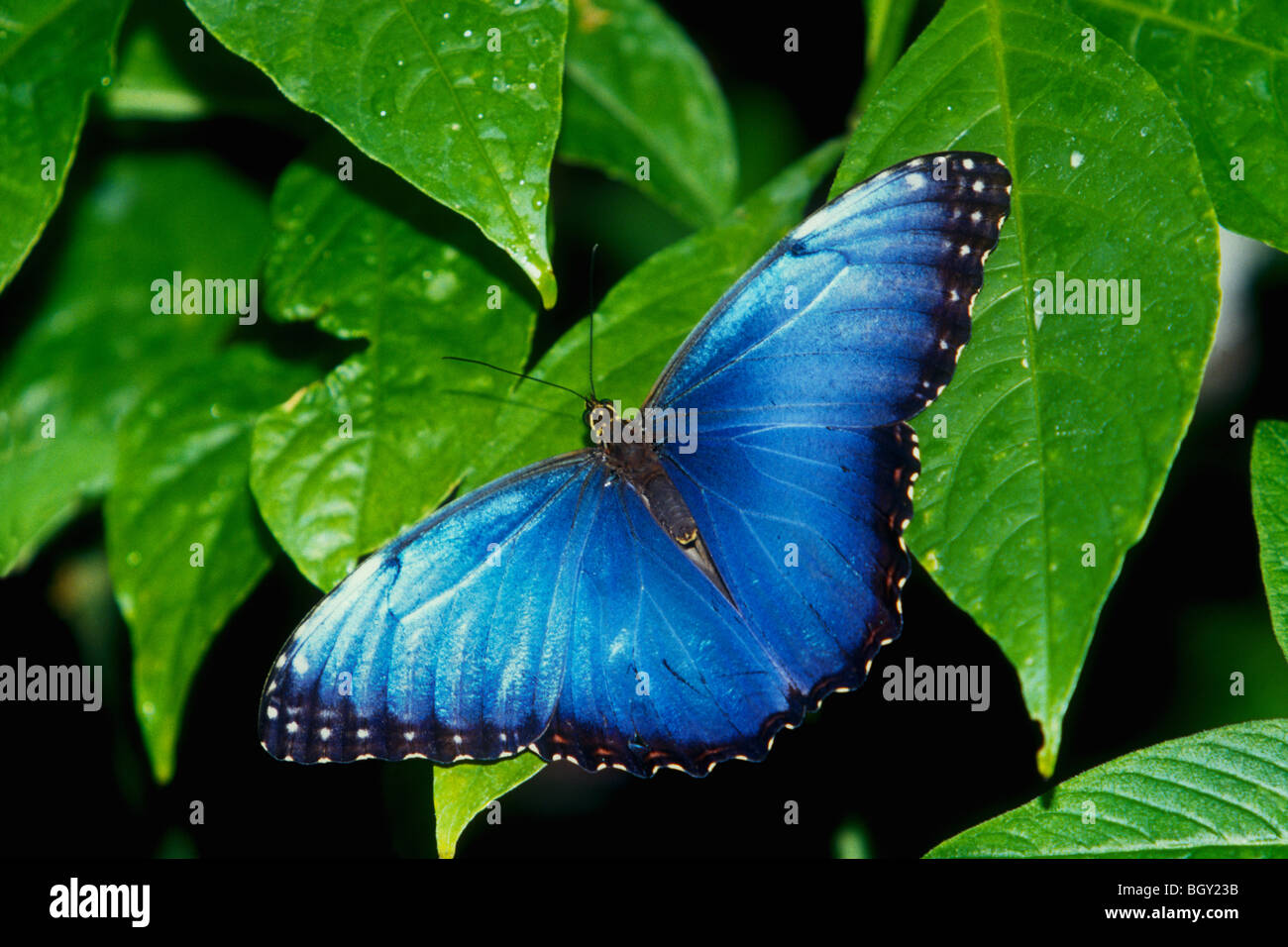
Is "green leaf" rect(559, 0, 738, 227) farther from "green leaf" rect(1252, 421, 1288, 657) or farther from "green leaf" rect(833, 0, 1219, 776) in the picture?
"green leaf" rect(1252, 421, 1288, 657)

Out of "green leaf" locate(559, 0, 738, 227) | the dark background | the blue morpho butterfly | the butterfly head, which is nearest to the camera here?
the blue morpho butterfly

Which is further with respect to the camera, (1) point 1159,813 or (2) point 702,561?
(2) point 702,561

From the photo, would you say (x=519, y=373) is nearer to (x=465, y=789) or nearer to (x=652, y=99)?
(x=465, y=789)

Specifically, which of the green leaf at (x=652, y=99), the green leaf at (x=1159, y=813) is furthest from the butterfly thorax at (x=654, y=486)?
the green leaf at (x=652, y=99)

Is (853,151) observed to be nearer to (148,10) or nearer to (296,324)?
(296,324)

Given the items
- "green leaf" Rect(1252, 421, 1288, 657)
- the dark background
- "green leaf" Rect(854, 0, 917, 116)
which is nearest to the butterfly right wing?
the dark background

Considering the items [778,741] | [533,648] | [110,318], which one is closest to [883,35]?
[533,648]

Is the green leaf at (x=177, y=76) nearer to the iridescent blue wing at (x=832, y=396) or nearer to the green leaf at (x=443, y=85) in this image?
the green leaf at (x=443, y=85)
